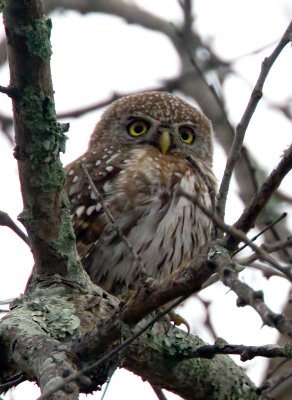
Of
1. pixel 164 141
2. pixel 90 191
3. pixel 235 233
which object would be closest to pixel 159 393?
pixel 90 191

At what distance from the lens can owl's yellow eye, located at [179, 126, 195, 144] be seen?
5.93 meters

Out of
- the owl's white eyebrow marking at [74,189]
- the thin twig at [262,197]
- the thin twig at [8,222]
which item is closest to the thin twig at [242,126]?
the thin twig at [262,197]

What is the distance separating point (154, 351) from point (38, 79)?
129cm

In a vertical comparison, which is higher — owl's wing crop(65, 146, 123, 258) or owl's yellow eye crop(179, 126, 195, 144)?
owl's yellow eye crop(179, 126, 195, 144)

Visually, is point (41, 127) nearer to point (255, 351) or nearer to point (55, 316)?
point (55, 316)

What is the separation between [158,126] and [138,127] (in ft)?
0.46

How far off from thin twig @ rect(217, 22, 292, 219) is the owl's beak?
2610 millimetres

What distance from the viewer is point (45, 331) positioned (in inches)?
135

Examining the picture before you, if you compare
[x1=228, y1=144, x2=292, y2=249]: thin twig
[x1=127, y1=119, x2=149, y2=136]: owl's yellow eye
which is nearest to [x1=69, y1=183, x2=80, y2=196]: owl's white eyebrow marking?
[x1=127, y1=119, x2=149, y2=136]: owl's yellow eye

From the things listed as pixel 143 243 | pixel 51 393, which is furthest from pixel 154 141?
pixel 51 393

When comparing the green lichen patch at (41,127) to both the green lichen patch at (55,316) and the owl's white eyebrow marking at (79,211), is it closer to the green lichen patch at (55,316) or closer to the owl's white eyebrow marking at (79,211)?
the green lichen patch at (55,316)

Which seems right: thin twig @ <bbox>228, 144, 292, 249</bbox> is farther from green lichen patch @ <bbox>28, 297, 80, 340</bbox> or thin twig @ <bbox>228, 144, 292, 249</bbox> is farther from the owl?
the owl

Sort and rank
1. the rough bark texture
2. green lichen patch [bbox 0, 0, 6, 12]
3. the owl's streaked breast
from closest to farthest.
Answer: the rough bark texture < green lichen patch [bbox 0, 0, 6, 12] < the owl's streaked breast

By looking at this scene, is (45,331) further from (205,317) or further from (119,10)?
(119,10)
